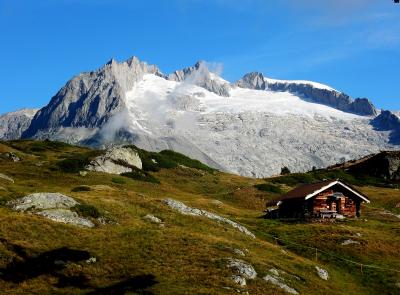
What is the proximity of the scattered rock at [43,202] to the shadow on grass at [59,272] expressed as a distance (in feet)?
32.6

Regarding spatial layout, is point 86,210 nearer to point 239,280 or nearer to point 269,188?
point 239,280

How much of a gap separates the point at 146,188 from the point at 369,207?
1593 inches

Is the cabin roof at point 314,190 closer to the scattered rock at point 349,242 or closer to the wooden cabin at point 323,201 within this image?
the wooden cabin at point 323,201

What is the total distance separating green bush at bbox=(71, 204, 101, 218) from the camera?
5645cm

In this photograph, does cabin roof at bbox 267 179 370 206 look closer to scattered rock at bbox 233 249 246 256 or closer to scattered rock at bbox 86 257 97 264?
scattered rock at bbox 233 249 246 256

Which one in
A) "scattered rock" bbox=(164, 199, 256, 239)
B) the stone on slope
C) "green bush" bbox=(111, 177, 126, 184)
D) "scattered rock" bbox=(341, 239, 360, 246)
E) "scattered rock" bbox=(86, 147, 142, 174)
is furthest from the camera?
"scattered rock" bbox=(86, 147, 142, 174)

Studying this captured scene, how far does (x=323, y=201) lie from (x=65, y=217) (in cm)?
4320

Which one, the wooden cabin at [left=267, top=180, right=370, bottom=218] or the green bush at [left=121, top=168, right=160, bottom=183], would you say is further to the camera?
the green bush at [left=121, top=168, right=160, bottom=183]

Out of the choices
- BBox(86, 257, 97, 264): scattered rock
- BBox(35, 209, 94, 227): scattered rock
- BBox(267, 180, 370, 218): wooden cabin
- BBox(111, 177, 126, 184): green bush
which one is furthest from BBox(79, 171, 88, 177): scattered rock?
BBox(86, 257, 97, 264): scattered rock

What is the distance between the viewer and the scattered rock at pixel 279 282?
44.2 metres

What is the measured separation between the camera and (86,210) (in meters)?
57.0

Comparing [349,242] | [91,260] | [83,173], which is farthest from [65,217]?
[83,173]

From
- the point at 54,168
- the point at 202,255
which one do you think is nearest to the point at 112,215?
the point at 202,255

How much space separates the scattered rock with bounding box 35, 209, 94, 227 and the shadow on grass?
25.8ft
